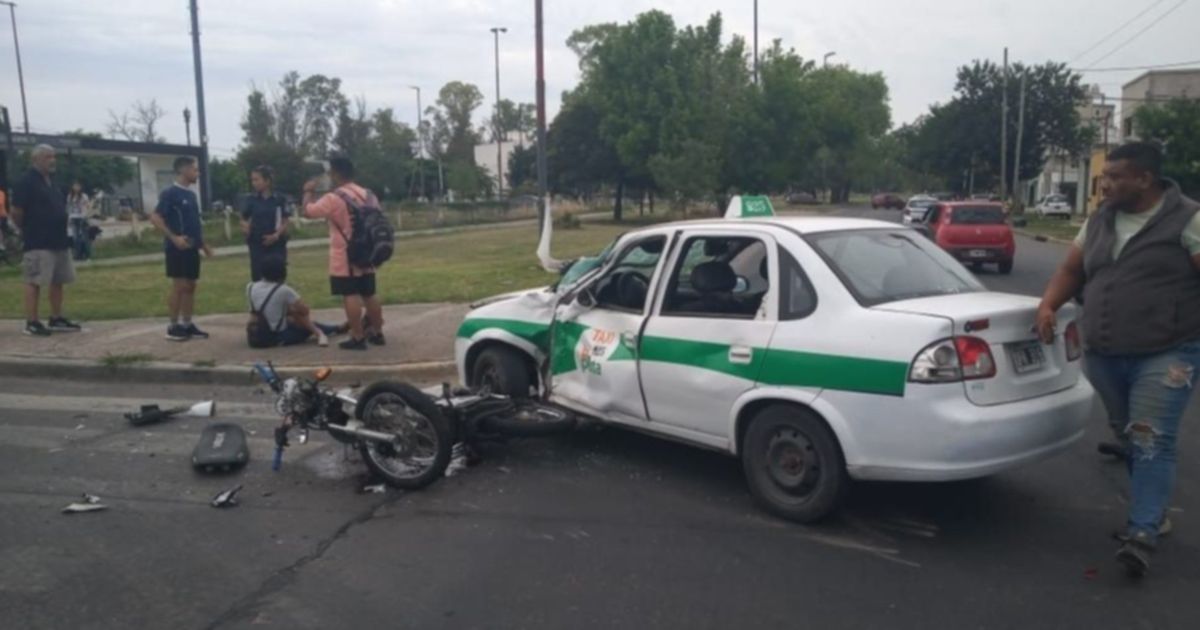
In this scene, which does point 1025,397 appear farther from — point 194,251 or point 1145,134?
point 1145,134

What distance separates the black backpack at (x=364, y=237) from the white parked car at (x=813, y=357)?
126 inches

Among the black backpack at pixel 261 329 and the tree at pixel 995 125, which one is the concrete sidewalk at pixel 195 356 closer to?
the black backpack at pixel 261 329

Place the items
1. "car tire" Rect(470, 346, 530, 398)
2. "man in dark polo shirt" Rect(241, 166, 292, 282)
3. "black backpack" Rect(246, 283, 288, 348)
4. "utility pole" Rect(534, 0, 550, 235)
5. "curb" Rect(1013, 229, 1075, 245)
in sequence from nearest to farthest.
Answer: "car tire" Rect(470, 346, 530, 398)
"black backpack" Rect(246, 283, 288, 348)
"man in dark polo shirt" Rect(241, 166, 292, 282)
"utility pole" Rect(534, 0, 550, 235)
"curb" Rect(1013, 229, 1075, 245)

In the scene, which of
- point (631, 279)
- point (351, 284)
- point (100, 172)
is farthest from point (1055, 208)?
point (631, 279)

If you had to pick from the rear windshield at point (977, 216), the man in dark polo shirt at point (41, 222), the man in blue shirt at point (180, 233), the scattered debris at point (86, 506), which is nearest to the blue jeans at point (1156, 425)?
the scattered debris at point (86, 506)

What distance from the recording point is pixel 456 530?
536cm

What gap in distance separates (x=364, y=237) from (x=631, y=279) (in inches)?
152

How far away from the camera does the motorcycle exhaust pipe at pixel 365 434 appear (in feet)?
19.8

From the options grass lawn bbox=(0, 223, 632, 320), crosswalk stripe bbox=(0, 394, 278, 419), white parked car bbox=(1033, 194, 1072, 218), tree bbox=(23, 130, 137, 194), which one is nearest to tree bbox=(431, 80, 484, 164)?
tree bbox=(23, 130, 137, 194)

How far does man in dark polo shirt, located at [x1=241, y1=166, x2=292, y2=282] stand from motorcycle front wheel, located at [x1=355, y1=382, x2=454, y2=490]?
4557 millimetres

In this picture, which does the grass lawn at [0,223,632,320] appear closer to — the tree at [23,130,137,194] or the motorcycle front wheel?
the motorcycle front wheel

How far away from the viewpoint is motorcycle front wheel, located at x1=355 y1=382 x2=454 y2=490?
5.97m

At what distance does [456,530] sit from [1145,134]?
4246 centimetres

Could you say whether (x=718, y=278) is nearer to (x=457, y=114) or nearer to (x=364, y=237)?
(x=364, y=237)
